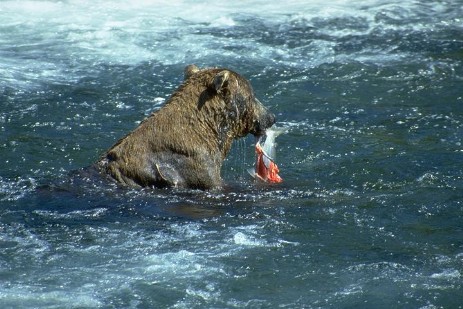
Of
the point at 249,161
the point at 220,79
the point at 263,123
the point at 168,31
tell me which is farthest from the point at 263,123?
the point at 168,31

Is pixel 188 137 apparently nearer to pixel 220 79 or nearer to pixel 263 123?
pixel 220 79

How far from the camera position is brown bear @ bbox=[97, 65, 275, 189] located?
9109 millimetres

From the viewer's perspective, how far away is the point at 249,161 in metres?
10.8

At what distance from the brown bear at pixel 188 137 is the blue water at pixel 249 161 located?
15 centimetres

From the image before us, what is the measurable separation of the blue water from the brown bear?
153 mm

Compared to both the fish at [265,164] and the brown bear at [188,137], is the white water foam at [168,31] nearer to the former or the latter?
the fish at [265,164]

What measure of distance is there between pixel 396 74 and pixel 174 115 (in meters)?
5.28

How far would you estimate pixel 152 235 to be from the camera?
831 centimetres

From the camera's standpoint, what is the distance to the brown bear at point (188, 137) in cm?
911

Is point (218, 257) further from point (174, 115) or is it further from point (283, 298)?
point (174, 115)

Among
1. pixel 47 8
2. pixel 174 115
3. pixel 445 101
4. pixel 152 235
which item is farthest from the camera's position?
pixel 47 8

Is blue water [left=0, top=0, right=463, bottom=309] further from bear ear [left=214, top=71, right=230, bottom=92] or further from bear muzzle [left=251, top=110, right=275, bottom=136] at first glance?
bear ear [left=214, top=71, right=230, bottom=92]

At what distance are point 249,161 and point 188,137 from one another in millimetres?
1691

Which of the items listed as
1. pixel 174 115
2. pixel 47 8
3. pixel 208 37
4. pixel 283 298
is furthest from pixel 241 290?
pixel 47 8
